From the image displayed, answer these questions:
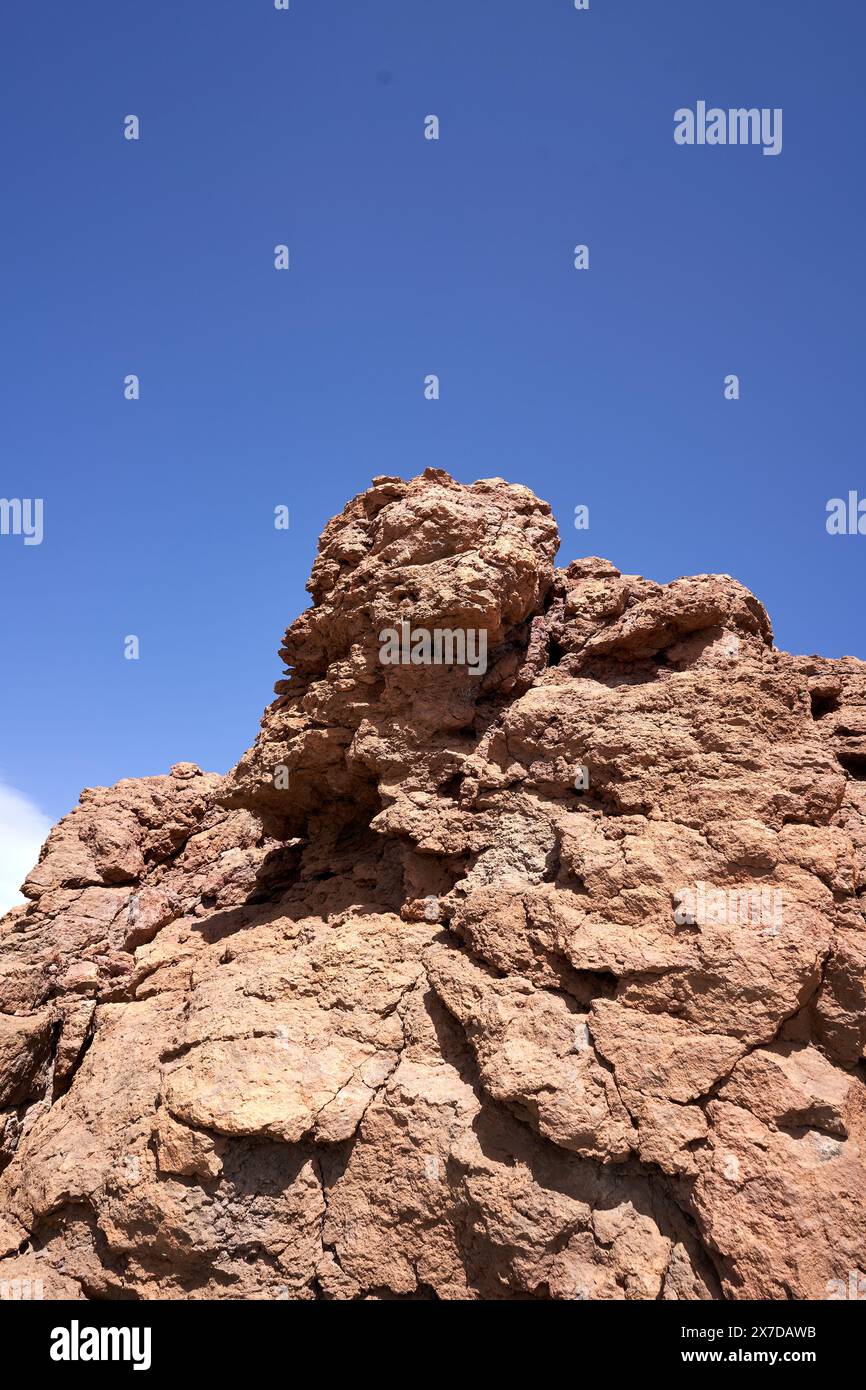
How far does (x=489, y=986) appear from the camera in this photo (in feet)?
16.6

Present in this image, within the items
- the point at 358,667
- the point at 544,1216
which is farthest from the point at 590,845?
the point at 358,667

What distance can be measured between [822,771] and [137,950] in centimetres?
590

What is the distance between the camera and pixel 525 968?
5035 millimetres

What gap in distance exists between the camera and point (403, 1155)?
4648 millimetres

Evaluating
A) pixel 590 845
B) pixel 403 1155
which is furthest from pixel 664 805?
pixel 403 1155

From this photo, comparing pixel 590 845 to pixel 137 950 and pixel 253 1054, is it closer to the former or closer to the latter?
pixel 253 1054

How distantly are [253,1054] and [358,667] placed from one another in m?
2.99

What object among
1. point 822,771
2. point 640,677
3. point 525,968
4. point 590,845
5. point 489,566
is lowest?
point 525,968

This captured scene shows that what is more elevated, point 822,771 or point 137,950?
point 822,771

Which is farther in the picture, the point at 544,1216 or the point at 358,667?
the point at 358,667

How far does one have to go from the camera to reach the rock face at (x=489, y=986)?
423 cm

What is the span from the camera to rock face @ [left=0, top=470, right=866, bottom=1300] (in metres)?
4.23
